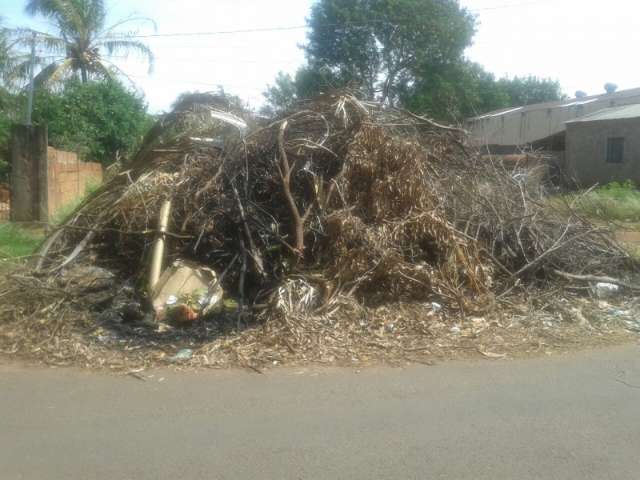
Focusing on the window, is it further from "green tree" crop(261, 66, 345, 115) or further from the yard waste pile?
the yard waste pile

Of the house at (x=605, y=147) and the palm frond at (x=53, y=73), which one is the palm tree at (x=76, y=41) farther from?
the house at (x=605, y=147)

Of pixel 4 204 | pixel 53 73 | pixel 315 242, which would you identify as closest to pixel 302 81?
pixel 53 73

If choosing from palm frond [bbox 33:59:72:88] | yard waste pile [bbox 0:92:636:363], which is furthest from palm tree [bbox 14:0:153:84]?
yard waste pile [bbox 0:92:636:363]

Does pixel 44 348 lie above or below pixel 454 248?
below

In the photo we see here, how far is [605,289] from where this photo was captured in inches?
302

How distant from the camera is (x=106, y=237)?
27.2ft

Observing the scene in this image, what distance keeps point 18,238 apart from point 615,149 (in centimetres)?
2287

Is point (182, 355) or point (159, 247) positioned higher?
point (159, 247)

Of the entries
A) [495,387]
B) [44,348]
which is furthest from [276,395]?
[44,348]

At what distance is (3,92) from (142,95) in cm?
489

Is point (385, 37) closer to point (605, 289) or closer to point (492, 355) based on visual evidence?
point (605, 289)

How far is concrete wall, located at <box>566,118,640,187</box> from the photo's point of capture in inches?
968

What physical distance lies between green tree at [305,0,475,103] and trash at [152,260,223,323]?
22753mm

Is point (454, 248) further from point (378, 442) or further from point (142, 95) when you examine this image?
point (142, 95)
